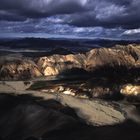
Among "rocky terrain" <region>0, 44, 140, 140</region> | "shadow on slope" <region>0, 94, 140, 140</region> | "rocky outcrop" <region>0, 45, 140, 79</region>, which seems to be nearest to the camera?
"shadow on slope" <region>0, 94, 140, 140</region>

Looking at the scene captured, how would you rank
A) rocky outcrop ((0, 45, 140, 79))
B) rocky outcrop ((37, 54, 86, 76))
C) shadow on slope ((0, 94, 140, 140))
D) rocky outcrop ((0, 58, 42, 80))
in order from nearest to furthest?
shadow on slope ((0, 94, 140, 140)) < rocky outcrop ((0, 58, 42, 80)) < rocky outcrop ((0, 45, 140, 79)) < rocky outcrop ((37, 54, 86, 76))

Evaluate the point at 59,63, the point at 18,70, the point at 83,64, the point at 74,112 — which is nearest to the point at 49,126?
the point at 74,112

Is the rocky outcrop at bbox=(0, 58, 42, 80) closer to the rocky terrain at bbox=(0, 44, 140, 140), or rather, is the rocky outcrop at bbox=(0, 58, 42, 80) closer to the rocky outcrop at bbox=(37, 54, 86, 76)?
the rocky outcrop at bbox=(37, 54, 86, 76)

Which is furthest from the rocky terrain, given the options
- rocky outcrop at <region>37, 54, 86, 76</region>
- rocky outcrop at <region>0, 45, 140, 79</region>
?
rocky outcrop at <region>37, 54, 86, 76</region>

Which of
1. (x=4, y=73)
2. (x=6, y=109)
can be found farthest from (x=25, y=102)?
(x=4, y=73)

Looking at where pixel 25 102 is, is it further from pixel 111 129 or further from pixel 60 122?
pixel 111 129

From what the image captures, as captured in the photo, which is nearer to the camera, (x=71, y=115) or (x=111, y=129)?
(x=111, y=129)

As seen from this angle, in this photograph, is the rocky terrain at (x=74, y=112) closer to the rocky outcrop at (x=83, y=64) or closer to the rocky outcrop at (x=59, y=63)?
the rocky outcrop at (x=83, y=64)

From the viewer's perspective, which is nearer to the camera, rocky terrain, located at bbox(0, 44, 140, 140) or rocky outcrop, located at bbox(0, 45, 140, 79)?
rocky terrain, located at bbox(0, 44, 140, 140)

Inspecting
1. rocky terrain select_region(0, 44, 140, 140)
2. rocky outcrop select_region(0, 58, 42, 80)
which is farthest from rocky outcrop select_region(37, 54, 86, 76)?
rocky terrain select_region(0, 44, 140, 140)

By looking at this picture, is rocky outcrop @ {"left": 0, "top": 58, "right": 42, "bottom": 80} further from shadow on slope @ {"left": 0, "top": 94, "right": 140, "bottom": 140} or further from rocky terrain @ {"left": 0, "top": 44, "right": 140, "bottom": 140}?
shadow on slope @ {"left": 0, "top": 94, "right": 140, "bottom": 140}

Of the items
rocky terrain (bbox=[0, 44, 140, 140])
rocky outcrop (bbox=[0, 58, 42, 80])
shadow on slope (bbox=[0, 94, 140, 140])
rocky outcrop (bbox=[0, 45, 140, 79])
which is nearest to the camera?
shadow on slope (bbox=[0, 94, 140, 140])
